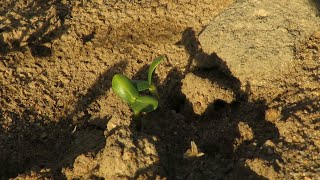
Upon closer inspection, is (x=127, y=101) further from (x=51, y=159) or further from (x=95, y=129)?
(x=51, y=159)

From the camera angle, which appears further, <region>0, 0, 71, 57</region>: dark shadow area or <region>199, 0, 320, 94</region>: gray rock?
<region>0, 0, 71, 57</region>: dark shadow area

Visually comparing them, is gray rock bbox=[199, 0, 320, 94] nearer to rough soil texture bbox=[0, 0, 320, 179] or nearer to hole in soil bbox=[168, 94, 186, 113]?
rough soil texture bbox=[0, 0, 320, 179]

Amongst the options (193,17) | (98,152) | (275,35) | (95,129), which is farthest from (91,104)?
(275,35)

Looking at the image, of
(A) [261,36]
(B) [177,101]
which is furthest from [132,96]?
(A) [261,36]

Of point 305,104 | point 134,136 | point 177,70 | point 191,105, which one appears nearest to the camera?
point 134,136

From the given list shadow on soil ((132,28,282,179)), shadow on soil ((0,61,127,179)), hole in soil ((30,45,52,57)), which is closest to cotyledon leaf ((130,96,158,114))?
shadow on soil ((132,28,282,179))

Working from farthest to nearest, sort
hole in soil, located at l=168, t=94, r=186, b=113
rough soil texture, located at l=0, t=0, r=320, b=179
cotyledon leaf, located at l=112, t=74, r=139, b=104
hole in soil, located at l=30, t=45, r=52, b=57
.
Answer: hole in soil, located at l=30, t=45, r=52, b=57, hole in soil, located at l=168, t=94, r=186, b=113, cotyledon leaf, located at l=112, t=74, r=139, b=104, rough soil texture, located at l=0, t=0, r=320, b=179

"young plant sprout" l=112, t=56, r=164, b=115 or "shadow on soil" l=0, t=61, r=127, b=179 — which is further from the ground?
"young plant sprout" l=112, t=56, r=164, b=115
